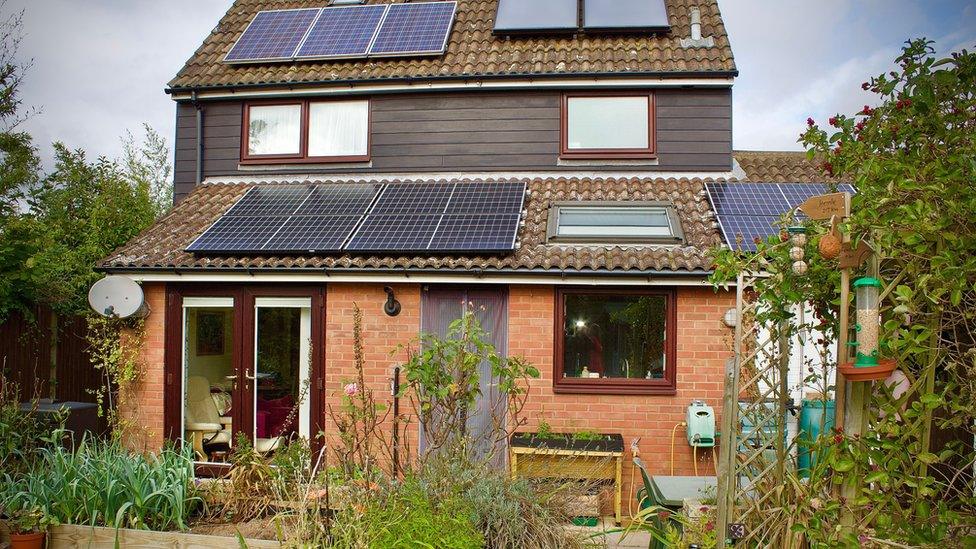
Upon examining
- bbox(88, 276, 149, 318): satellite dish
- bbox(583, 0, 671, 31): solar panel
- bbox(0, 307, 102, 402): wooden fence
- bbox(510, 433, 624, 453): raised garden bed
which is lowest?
bbox(510, 433, 624, 453): raised garden bed

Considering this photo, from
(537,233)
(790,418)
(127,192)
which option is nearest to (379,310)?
(537,233)

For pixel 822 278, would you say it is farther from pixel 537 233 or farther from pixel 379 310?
pixel 379 310

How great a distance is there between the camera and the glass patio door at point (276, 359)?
10.2m

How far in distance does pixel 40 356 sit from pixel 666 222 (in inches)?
375

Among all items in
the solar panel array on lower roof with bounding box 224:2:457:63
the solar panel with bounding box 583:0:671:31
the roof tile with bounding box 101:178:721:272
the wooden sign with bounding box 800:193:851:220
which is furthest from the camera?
the solar panel array on lower roof with bounding box 224:2:457:63

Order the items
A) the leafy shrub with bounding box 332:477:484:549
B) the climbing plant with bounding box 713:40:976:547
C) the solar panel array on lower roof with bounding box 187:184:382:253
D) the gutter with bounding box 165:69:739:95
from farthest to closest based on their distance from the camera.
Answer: the gutter with bounding box 165:69:739:95
the solar panel array on lower roof with bounding box 187:184:382:253
the leafy shrub with bounding box 332:477:484:549
the climbing plant with bounding box 713:40:976:547

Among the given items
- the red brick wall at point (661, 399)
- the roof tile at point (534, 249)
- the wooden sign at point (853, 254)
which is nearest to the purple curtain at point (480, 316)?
the red brick wall at point (661, 399)

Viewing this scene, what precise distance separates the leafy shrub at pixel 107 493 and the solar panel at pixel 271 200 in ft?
15.8

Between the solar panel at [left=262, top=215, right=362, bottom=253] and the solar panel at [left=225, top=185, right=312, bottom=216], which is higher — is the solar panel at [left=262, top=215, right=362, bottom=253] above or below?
below

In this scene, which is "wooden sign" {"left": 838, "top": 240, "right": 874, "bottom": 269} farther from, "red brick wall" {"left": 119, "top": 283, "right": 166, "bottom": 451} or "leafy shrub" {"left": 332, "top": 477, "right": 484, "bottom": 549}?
"red brick wall" {"left": 119, "top": 283, "right": 166, "bottom": 451}

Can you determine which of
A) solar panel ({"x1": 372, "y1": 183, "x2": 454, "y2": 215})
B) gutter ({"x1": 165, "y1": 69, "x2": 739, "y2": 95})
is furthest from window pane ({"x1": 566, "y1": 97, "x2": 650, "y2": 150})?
solar panel ({"x1": 372, "y1": 183, "x2": 454, "y2": 215})

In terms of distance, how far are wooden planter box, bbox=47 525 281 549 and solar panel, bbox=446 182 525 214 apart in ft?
18.6

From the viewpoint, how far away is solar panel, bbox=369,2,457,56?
12312 mm

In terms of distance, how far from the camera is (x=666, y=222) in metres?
9.94
